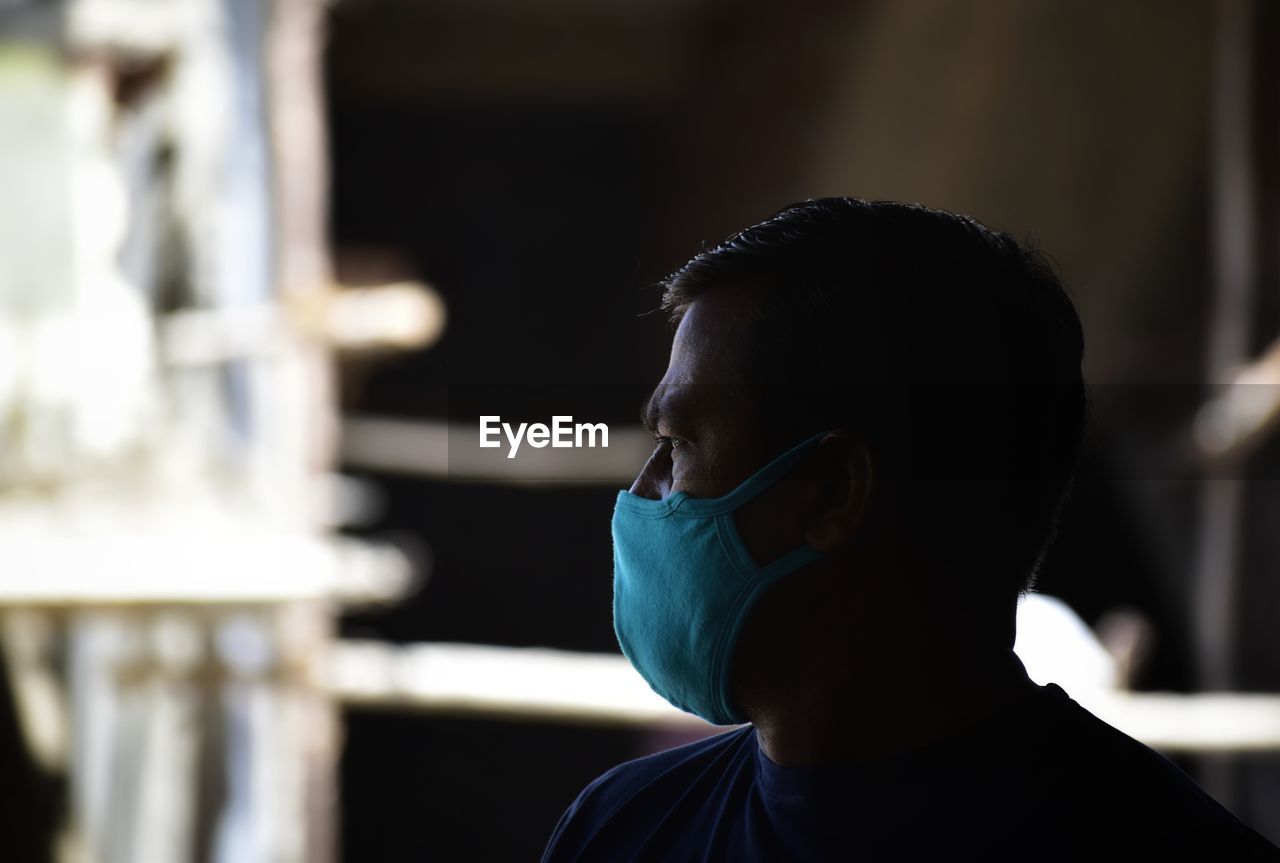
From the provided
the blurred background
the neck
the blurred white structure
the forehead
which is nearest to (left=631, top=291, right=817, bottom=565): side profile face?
the forehead

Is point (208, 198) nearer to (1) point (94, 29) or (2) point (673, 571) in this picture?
(1) point (94, 29)

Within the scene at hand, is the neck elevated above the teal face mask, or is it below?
below

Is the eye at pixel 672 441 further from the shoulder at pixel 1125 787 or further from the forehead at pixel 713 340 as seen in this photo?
the shoulder at pixel 1125 787

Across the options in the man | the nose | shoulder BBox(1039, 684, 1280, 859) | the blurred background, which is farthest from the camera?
the blurred background

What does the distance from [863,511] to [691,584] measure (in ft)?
0.54

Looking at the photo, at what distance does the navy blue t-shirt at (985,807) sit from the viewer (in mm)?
1019

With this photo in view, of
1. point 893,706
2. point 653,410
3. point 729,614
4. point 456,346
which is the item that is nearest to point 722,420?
point 653,410

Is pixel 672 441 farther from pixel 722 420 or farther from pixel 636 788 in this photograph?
pixel 636 788

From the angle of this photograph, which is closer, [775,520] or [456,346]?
[775,520]

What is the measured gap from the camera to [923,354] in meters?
1.12

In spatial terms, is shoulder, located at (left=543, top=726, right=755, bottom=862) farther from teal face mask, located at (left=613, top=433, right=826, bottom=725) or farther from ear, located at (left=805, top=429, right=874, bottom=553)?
ear, located at (left=805, top=429, right=874, bottom=553)

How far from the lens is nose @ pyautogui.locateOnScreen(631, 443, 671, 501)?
1.24m

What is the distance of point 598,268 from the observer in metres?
7.26

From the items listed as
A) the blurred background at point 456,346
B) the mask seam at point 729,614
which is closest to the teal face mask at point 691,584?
the mask seam at point 729,614
